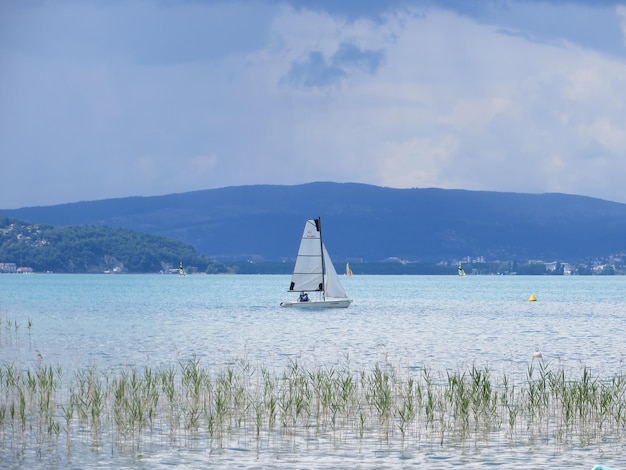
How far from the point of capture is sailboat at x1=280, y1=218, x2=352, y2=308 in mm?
86000

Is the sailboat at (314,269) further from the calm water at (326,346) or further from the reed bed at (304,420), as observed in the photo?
the reed bed at (304,420)

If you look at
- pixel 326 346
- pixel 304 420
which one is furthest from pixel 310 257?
pixel 304 420

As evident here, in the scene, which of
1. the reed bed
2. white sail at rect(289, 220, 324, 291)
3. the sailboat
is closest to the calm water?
the reed bed

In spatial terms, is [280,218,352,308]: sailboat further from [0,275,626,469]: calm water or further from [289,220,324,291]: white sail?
[0,275,626,469]: calm water

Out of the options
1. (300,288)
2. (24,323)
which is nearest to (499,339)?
(300,288)

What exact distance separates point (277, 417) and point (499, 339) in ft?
127

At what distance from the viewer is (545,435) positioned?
26.5m

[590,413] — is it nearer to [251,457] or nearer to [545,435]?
[545,435]

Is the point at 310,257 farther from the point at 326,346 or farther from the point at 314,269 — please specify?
the point at 326,346

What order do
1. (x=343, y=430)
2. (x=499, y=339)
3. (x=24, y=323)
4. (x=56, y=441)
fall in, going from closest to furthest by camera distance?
(x=56, y=441) → (x=343, y=430) → (x=499, y=339) → (x=24, y=323)

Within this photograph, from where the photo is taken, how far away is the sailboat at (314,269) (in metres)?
86.0

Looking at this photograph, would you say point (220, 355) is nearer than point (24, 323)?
Yes

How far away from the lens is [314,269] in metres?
87.2

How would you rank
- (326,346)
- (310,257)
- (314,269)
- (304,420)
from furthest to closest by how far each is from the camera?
(314,269) < (310,257) < (326,346) < (304,420)
